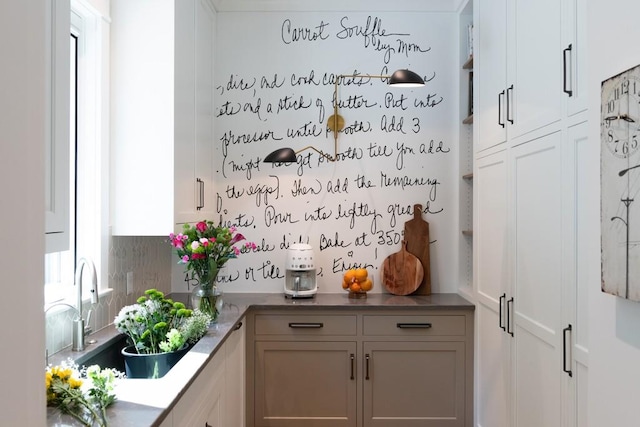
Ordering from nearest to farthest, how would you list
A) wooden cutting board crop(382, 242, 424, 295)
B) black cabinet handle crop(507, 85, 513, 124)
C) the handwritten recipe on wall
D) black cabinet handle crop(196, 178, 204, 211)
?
black cabinet handle crop(507, 85, 513, 124), black cabinet handle crop(196, 178, 204, 211), wooden cutting board crop(382, 242, 424, 295), the handwritten recipe on wall

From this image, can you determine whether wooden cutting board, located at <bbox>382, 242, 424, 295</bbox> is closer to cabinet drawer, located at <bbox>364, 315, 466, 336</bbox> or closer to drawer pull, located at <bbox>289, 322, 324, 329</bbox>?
cabinet drawer, located at <bbox>364, 315, 466, 336</bbox>

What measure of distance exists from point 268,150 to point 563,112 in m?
1.94

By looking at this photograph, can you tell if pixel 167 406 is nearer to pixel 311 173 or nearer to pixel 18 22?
pixel 18 22

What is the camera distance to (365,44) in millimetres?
3256

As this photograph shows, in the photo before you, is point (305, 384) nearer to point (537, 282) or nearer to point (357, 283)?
point (357, 283)

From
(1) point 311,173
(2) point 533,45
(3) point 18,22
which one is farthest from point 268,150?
(3) point 18,22

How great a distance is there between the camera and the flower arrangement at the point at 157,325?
1.86 m

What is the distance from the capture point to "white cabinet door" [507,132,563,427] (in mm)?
1792

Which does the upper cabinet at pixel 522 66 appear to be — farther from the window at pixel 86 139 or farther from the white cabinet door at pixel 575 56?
the window at pixel 86 139

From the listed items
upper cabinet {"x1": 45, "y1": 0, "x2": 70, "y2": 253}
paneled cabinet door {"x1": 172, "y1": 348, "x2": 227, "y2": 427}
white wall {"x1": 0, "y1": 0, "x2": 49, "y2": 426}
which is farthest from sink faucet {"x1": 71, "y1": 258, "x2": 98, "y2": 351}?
white wall {"x1": 0, "y1": 0, "x2": 49, "y2": 426}

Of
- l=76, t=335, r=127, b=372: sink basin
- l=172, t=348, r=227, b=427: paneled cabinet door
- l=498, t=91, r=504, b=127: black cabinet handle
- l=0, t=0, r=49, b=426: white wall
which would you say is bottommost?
l=172, t=348, r=227, b=427: paneled cabinet door

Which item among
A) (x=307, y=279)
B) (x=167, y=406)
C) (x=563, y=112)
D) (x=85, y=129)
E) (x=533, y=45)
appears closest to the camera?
(x=167, y=406)

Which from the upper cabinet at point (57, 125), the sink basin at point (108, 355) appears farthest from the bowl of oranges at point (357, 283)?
the upper cabinet at point (57, 125)

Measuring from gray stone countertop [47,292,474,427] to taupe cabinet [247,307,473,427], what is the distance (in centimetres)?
5
